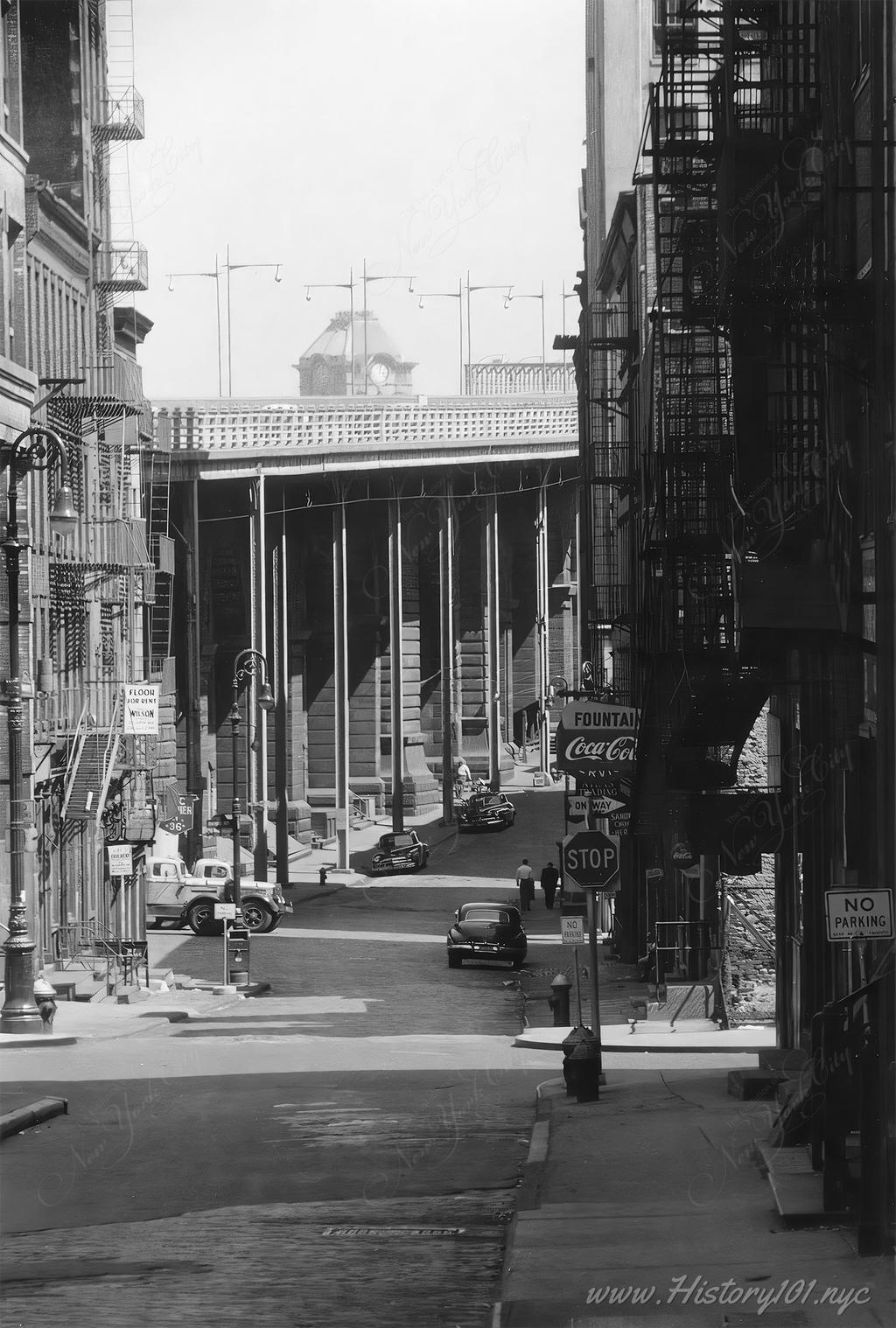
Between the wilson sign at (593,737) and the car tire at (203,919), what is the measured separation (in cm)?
2713

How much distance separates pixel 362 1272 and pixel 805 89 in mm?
10695

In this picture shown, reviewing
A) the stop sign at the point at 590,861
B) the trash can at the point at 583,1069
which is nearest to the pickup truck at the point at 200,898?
the stop sign at the point at 590,861

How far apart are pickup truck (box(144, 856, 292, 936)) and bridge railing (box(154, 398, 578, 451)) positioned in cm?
1774

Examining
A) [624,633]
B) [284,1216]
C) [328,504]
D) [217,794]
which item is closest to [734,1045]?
[284,1216]

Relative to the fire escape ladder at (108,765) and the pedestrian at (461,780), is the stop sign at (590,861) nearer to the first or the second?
the fire escape ladder at (108,765)

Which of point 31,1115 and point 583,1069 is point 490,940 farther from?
point 31,1115

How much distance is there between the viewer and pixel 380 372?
138 m

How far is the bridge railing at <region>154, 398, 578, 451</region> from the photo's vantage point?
63312 millimetres

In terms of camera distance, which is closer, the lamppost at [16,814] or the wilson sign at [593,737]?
the wilson sign at [593,737]

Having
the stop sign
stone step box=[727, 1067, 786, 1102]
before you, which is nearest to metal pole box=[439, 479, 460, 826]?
the stop sign

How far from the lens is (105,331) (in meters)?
44.3

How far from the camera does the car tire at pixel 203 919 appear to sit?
46625mm

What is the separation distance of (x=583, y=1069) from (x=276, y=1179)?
4.76m

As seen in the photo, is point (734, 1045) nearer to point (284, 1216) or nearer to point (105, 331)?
point (284, 1216)
